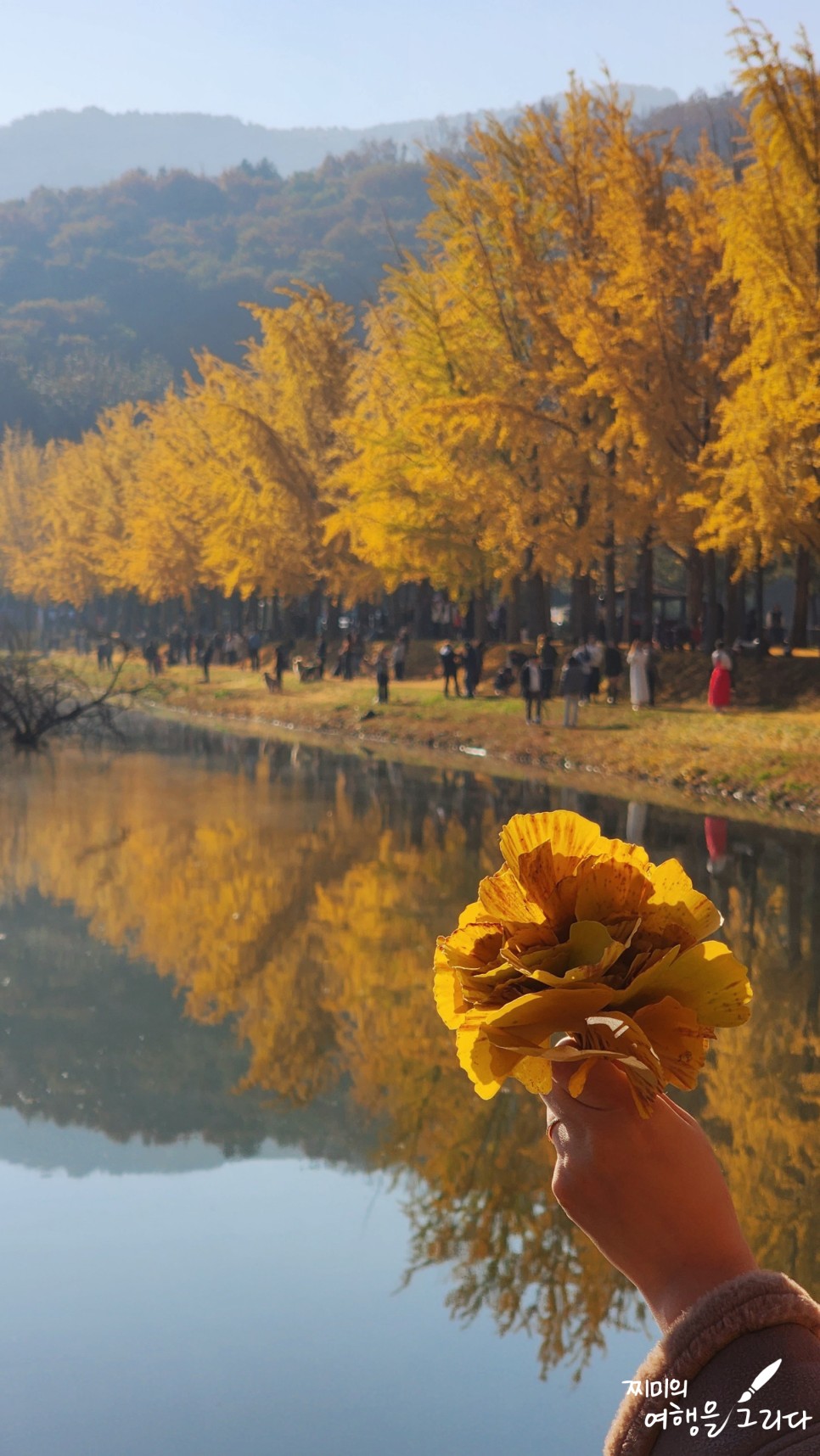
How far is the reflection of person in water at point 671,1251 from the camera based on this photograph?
1264 mm

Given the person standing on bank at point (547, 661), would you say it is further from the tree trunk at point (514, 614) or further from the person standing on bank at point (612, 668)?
the tree trunk at point (514, 614)

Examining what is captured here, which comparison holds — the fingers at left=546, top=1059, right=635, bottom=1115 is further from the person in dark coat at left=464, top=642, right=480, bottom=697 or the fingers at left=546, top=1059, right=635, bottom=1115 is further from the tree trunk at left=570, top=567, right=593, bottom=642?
the person in dark coat at left=464, top=642, right=480, bottom=697

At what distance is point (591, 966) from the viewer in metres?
1.32

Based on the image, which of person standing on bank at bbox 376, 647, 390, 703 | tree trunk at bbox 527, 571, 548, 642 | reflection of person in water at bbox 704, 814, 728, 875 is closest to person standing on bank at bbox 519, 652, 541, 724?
tree trunk at bbox 527, 571, 548, 642

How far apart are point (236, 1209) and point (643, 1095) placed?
6.51 meters

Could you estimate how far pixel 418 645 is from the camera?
48.1m

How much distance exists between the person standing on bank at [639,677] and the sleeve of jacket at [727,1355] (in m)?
30.2

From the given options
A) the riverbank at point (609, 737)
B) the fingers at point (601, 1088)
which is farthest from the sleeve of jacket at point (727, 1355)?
the riverbank at point (609, 737)

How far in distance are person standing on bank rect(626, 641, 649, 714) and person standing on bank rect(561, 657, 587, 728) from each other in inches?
38.5

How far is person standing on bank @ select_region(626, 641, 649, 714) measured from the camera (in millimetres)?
31312

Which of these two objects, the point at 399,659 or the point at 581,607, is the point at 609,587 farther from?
the point at 399,659

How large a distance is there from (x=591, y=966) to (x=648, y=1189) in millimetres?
204

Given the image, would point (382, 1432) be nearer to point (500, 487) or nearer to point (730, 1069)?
point (730, 1069)

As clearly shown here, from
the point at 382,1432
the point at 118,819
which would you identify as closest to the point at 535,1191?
the point at 382,1432
